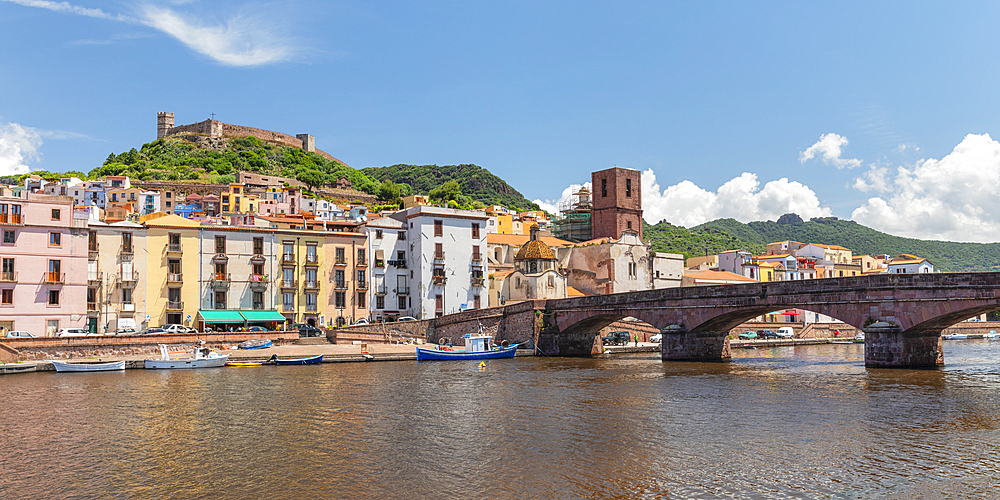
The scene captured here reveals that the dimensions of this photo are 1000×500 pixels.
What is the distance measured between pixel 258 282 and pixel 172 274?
7.27 meters

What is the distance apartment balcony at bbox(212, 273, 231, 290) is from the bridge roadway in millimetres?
29378

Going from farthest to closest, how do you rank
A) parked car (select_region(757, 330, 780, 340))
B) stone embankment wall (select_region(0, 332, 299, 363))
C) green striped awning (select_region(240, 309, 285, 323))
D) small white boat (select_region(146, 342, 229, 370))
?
parked car (select_region(757, 330, 780, 340)) < green striped awning (select_region(240, 309, 285, 323)) < stone embankment wall (select_region(0, 332, 299, 363)) < small white boat (select_region(146, 342, 229, 370))

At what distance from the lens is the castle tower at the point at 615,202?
106438 mm

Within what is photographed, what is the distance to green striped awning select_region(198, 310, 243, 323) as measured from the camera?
220ft

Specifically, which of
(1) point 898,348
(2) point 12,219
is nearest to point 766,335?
(1) point 898,348

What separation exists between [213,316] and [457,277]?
24257 mm

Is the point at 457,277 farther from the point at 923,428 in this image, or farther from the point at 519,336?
the point at 923,428

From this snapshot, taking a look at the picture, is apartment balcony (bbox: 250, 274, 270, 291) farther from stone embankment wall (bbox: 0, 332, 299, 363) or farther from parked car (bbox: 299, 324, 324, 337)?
stone embankment wall (bbox: 0, 332, 299, 363)

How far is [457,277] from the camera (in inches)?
3152

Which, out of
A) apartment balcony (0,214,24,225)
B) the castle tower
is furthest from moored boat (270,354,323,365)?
the castle tower

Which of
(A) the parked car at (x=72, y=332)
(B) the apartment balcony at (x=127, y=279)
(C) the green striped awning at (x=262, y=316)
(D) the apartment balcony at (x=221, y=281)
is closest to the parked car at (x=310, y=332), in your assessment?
(C) the green striped awning at (x=262, y=316)

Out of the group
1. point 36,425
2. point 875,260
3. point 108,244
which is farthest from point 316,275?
point 875,260

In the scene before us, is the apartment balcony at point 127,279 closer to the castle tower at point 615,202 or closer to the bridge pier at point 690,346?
the bridge pier at point 690,346

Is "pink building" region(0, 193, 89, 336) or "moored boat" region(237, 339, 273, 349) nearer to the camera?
"pink building" region(0, 193, 89, 336)
